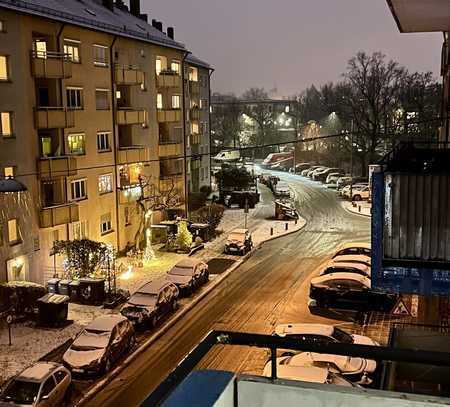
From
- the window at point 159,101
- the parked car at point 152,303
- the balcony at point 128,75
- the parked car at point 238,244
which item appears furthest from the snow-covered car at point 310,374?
the window at point 159,101

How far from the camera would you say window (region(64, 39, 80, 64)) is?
2281 cm

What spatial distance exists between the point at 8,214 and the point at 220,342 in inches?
670

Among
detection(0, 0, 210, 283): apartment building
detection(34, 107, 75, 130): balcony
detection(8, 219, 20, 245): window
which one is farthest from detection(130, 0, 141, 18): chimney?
detection(8, 219, 20, 245): window

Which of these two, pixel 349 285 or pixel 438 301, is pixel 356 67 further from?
pixel 438 301

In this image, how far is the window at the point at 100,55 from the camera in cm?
2463

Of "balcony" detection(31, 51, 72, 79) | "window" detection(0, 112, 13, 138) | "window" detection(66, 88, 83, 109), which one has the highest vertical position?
"balcony" detection(31, 51, 72, 79)

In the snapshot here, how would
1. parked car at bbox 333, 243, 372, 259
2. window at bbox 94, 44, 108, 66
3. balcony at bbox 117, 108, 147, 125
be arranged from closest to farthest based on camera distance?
parked car at bbox 333, 243, 372, 259 < window at bbox 94, 44, 108, 66 < balcony at bbox 117, 108, 147, 125

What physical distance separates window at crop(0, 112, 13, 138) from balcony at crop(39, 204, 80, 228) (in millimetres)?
2771

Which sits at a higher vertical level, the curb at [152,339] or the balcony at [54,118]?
the balcony at [54,118]

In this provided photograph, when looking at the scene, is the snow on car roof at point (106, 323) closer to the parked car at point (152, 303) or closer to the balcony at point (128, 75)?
the parked car at point (152, 303)

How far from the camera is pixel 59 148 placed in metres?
22.1

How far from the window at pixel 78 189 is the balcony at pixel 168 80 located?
26.8ft

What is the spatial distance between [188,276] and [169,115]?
481 inches

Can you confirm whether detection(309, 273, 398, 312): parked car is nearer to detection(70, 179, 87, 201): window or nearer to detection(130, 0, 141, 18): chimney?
detection(70, 179, 87, 201): window
